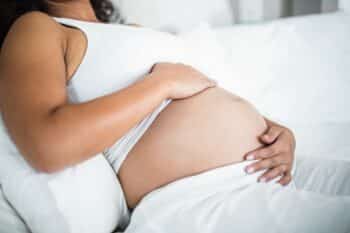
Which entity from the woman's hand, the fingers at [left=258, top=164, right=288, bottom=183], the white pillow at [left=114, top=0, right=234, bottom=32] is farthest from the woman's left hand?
the white pillow at [left=114, top=0, right=234, bottom=32]

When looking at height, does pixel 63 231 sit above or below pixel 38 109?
below

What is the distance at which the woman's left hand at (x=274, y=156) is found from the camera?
83cm

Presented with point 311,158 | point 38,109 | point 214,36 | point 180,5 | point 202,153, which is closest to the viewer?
point 38,109

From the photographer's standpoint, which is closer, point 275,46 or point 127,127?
point 127,127

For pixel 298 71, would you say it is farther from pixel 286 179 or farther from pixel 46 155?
pixel 46 155

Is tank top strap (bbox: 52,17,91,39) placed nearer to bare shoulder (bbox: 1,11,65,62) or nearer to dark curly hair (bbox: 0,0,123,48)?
bare shoulder (bbox: 1,11,65,62)

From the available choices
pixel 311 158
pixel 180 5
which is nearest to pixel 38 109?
pixel 311 158

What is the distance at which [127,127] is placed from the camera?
0.71 metres

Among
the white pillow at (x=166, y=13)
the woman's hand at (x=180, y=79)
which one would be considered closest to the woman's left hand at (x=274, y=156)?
the woman's hand at (x=180, y=79)

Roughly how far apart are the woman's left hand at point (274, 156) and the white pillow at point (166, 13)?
68 cm

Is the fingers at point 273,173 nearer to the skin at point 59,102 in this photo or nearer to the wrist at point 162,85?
the skin at point 59,102

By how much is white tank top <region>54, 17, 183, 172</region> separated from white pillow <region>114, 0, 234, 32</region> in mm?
491

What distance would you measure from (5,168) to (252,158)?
504mm

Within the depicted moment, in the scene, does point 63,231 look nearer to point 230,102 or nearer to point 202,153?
point 202,153
